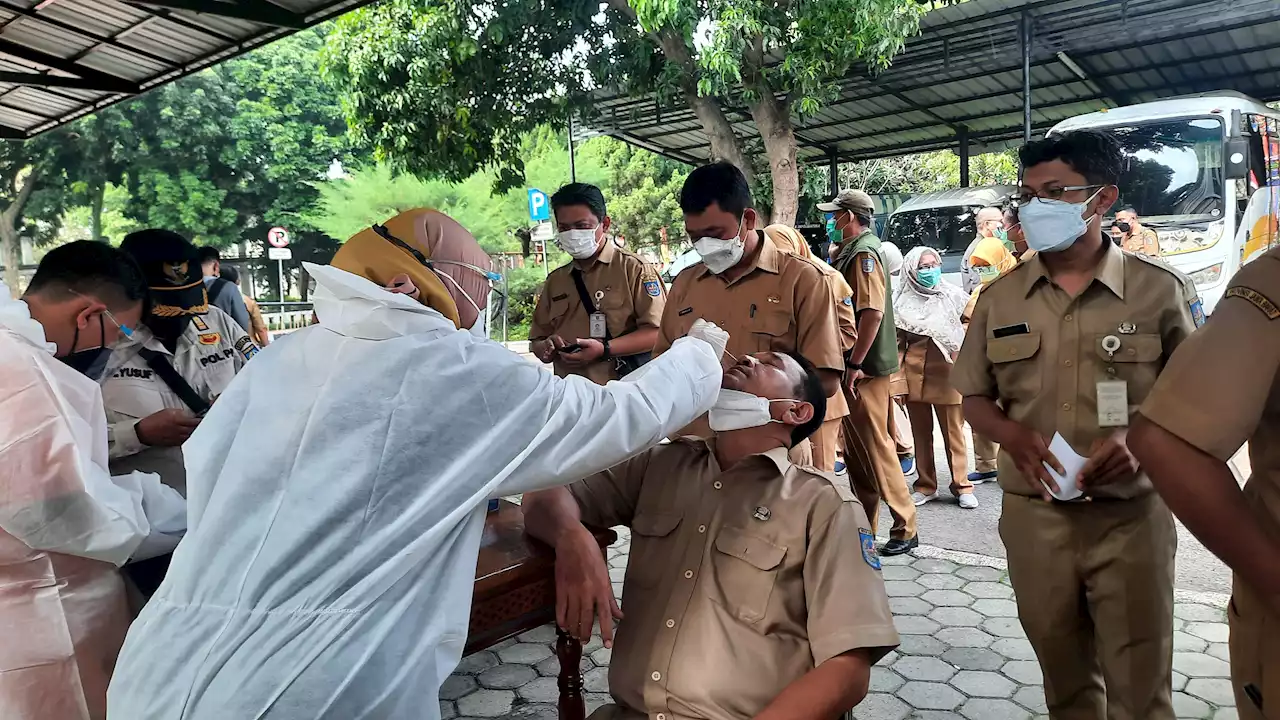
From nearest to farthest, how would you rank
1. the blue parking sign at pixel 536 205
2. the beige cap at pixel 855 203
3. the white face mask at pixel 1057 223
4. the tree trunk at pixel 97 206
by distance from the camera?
the white face mask at pixel 1057 223
the beige cap at pixel 855 203
the blue parking sign at pixel 536 205
the tree trunk at pixel 97 206

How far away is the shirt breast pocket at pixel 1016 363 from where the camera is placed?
7.14ft

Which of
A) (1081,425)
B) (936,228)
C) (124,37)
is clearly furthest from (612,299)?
(936,228)

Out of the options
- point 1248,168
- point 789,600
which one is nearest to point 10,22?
point 789,600

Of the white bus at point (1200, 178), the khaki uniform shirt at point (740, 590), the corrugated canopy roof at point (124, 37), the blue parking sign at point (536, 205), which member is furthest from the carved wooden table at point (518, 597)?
the blue parking sign at point (536, 205)

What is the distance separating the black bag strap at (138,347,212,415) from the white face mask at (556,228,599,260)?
1872 mm

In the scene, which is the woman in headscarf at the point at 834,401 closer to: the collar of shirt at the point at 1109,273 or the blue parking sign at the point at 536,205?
the collar of shirt at the point at 1109,273

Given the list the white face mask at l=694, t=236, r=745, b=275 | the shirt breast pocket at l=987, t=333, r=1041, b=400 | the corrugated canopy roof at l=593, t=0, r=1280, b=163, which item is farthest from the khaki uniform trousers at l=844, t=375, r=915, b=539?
the corrugated canopy roof at l=593, t=0, r=1280, b=163

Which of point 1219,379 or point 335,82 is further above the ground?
point 335,82

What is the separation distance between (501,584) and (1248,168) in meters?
9.55

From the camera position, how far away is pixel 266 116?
23750 mm

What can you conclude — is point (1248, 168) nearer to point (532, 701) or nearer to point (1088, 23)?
point (1088, 23)

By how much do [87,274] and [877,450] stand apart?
342 cm

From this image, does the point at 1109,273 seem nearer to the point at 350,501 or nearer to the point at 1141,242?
the point at 350,501

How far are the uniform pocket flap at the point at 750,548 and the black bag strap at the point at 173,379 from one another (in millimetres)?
1752
